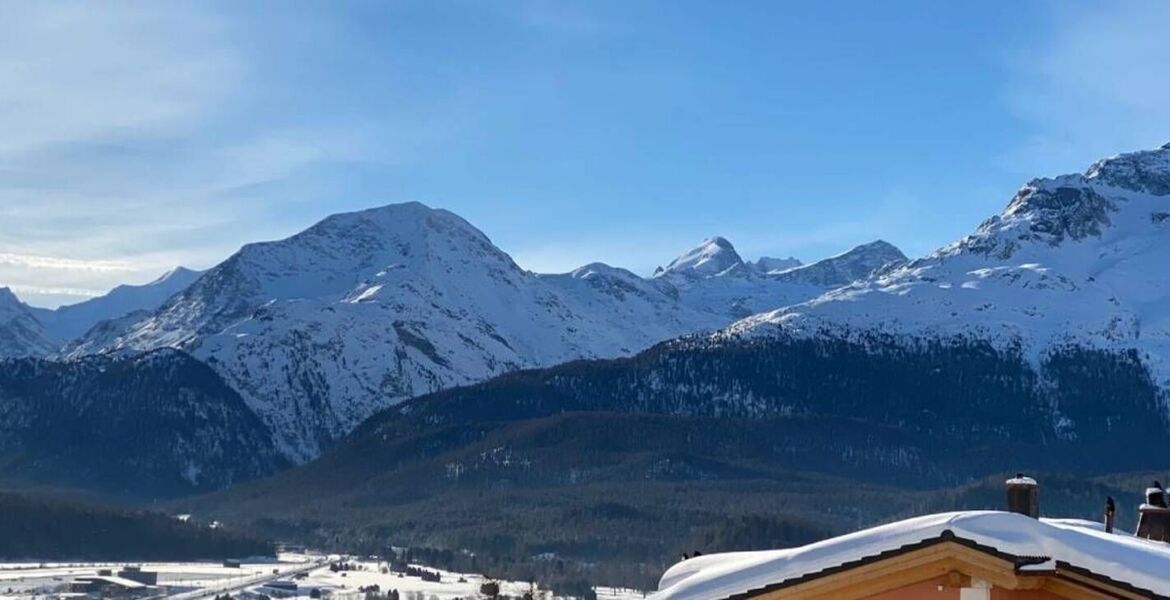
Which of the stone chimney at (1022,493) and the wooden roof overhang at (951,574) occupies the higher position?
the stone chimney at (1022,493)

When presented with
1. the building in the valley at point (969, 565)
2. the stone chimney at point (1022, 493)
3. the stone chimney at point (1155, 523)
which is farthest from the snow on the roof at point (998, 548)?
the stone chimney at point (1155, 523)

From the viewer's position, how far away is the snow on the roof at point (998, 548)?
779 inches

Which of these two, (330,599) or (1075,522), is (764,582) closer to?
(1075,522)

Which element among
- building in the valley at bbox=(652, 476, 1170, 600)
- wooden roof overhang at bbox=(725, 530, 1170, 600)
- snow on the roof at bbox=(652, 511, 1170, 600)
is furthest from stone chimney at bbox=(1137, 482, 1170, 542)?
wooden roof overhang at bbox=(725, 530, 1170, 600)

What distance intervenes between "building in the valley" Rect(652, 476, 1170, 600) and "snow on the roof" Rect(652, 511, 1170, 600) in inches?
0.4

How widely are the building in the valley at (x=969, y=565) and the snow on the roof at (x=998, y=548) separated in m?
0.01

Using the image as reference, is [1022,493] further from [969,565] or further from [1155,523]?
[1155,523]

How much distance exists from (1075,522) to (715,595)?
23.1ft

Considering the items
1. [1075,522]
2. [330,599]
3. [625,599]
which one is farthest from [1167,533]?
[330,599]

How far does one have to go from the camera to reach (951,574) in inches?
793

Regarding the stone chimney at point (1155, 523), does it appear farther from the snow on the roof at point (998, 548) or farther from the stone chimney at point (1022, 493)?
the snow on the roof at point (998, 548)

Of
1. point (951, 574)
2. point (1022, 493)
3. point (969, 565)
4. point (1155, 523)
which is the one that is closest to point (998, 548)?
point (969, 565)

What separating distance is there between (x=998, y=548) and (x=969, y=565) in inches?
14.8

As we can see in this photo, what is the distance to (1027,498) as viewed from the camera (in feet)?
77.3
